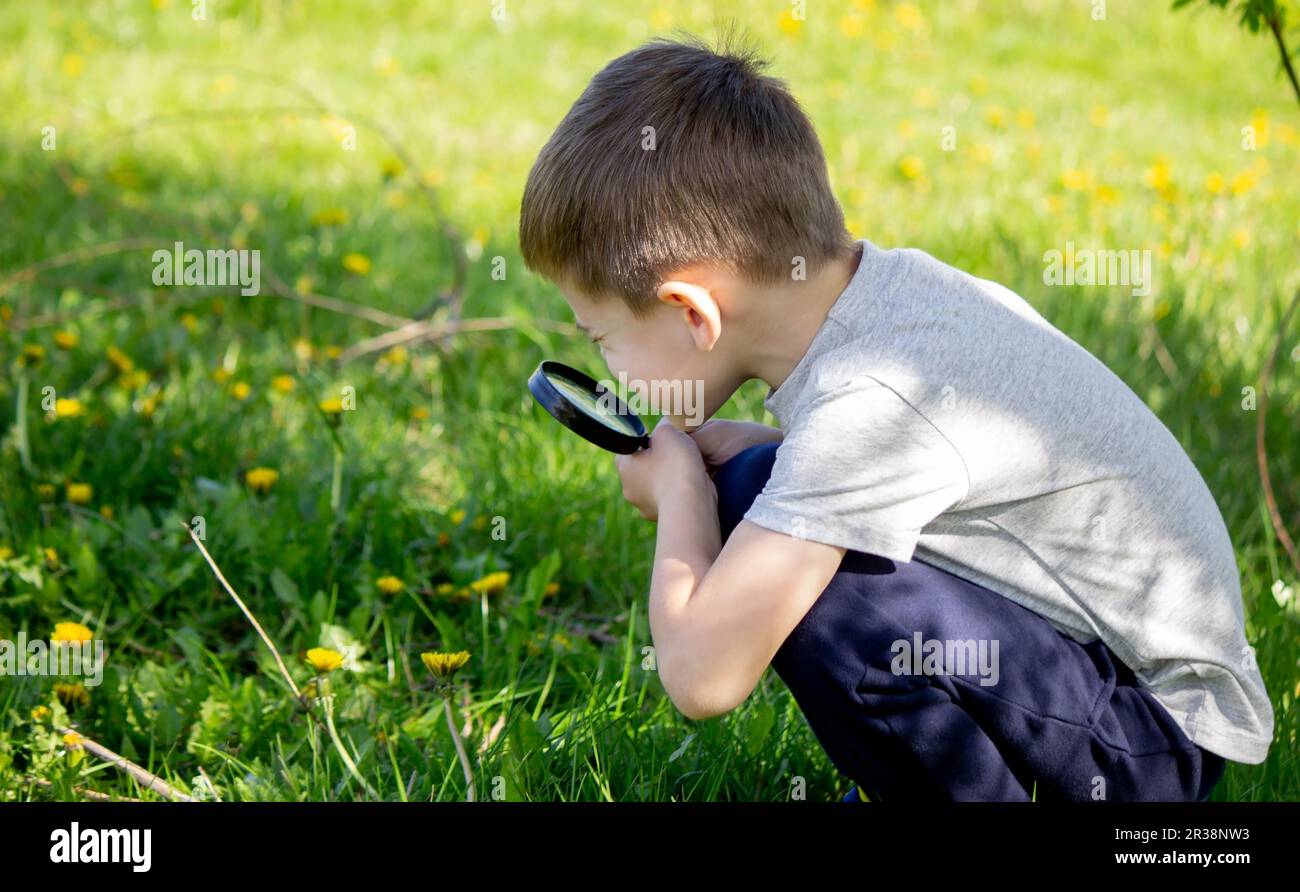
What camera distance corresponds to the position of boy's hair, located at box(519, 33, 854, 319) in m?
1.70

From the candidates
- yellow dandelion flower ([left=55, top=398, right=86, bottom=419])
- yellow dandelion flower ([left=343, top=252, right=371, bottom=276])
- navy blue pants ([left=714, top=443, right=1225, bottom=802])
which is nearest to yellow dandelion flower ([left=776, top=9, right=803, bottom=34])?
yellow dandelion flower ([left=343, top=252, right=371, bottom=276])

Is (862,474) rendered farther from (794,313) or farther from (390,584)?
(390,584)

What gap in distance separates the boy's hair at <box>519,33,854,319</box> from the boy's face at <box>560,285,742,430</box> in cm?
3

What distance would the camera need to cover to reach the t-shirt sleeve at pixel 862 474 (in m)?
1.53

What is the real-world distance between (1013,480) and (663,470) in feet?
1.58

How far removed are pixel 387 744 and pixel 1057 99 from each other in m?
5.35

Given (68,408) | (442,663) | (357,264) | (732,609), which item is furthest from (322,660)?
(357,264)

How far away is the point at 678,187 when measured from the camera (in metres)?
1.70

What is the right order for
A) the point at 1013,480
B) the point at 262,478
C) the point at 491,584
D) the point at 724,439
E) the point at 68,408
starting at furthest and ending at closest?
the point at 68,408, the point at 262,478, the point at 491,584, the point at 724,439, the point at 1013,480

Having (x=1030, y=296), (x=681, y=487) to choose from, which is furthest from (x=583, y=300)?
(x=1030, y=296)

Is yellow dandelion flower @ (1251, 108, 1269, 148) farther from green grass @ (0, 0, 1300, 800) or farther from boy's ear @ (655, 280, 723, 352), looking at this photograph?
boy's ear @ (655, 280, 723, 352)

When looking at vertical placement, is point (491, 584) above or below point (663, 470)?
below

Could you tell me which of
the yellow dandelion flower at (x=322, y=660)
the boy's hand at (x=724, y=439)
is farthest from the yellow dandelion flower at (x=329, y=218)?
the yellow dandelion flower at (x=322, y=660)
